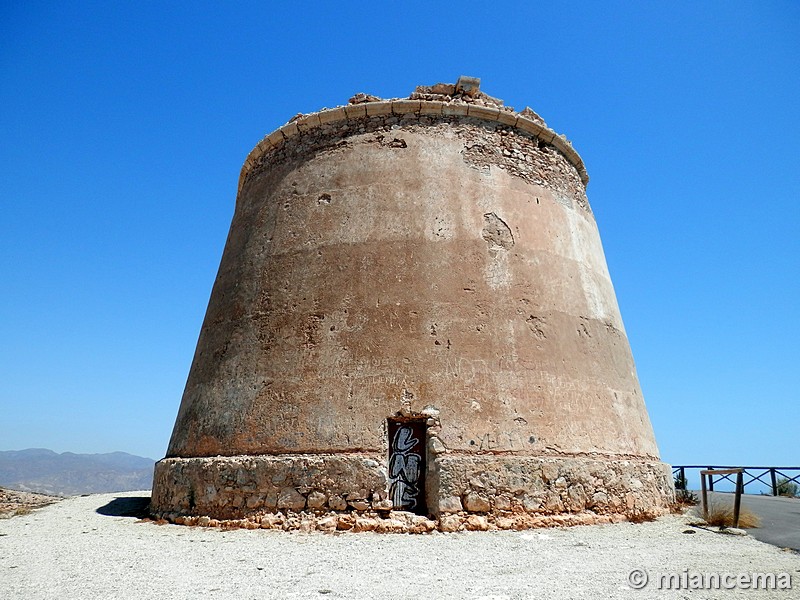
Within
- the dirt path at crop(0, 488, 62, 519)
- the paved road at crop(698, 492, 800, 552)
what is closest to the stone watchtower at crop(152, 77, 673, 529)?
the paved road at crop(698, 492, 800, 552)

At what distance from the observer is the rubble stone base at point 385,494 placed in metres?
7.21

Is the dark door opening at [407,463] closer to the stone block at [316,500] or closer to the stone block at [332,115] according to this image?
the stone block at [316,500]

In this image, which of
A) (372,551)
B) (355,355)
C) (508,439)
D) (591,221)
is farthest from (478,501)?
(591,221)

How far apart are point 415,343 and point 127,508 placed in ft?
20.0

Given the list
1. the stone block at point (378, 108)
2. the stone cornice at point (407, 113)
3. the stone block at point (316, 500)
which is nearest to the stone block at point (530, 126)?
the stone cornice at point (407, 113)

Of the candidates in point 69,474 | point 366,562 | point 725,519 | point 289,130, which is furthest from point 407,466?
point 69,474

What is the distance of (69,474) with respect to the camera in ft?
288

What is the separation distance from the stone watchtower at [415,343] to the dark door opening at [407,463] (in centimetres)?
2

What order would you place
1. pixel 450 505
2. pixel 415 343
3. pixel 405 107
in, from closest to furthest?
pixel 450 505 < pixel 415 343 < pixel 405 107

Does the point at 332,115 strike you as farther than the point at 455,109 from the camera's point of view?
Yes

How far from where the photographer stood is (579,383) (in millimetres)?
8586

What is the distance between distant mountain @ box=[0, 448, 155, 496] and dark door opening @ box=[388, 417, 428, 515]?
5835 cm

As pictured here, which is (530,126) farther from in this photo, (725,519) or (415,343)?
(725,519)

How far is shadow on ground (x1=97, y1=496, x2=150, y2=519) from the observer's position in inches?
370
